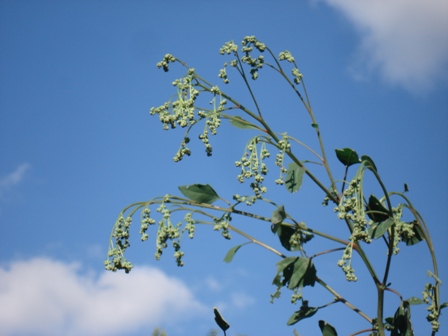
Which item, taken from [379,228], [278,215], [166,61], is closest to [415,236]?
[379,228]

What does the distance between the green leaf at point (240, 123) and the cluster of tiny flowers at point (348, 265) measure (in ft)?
2.42

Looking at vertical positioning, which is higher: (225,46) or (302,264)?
(225,46)

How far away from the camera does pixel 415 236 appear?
11.3 ft

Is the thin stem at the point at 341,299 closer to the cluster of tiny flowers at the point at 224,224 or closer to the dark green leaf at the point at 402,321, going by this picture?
the dark green leaf at the point at 402,321

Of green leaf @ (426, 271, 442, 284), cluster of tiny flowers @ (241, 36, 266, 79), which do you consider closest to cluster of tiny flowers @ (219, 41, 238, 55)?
cluster of tiny flowers @ (241, 36, 266, 79)

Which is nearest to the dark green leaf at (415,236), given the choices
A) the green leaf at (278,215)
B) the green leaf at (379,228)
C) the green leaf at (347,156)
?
the green leaf at (379,228)

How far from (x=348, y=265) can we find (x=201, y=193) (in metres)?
0.78

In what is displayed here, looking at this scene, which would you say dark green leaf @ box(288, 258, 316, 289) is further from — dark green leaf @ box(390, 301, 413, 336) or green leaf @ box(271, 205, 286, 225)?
dark green leaf @ box(390, 301, 413, 336)

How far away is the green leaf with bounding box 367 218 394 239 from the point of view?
10.0ft

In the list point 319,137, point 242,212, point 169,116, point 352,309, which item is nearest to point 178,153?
point 169,116

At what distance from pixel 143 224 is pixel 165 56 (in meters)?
0.81

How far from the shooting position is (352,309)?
3121 millimetres

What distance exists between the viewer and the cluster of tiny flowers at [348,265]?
272 centimetres

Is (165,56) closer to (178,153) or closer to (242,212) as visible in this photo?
(178,153)
